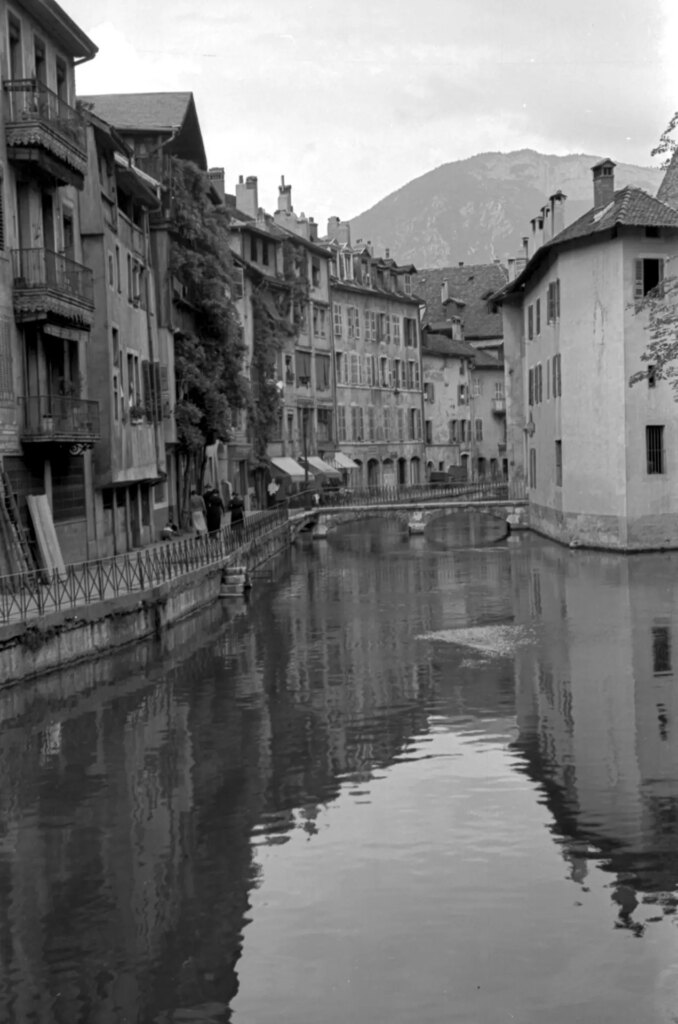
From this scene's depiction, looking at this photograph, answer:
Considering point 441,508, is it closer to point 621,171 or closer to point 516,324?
point 516,324

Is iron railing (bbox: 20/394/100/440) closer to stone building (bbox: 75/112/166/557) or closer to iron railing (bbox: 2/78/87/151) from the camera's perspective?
stone building (bbox: 75/112/166/557)

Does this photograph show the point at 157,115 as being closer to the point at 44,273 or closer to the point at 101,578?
the point at 44,273

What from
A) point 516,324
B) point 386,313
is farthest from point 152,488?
point 386,313

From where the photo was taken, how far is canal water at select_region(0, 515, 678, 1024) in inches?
412

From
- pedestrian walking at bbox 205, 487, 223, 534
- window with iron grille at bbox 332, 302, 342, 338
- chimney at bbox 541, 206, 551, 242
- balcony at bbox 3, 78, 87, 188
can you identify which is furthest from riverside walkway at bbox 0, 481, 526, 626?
window with iron grille at bbox 332, 302, 342, 338

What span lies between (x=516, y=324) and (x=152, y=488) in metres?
26.9

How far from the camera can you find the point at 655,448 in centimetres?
4441

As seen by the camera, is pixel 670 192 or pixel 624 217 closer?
pixel 624 217

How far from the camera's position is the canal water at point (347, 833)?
10.5 meters

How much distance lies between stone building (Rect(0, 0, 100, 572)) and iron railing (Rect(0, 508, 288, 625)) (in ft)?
3.88

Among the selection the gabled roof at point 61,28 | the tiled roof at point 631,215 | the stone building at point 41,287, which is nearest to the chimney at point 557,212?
the tiled roof at point 631,215

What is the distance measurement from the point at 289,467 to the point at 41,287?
3925 centimetres

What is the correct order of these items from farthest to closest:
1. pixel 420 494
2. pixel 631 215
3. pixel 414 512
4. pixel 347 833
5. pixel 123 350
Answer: pixel 420 494 < pixel 414 512 < pixel 631 215 < pixel 123 350 < pixel 347 833

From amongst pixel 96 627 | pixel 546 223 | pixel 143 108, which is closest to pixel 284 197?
pixel 546 223
